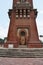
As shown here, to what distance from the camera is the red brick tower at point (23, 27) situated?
26.7m

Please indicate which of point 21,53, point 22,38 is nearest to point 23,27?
point 22,38

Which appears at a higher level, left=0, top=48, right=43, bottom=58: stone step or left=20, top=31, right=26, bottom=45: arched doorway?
left=20, top=31, right=26, bottom=45: arched doorway

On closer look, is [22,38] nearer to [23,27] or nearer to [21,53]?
[23,27]

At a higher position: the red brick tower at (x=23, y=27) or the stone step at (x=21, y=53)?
the red brick tower at (x=23, y=27)

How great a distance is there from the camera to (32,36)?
26.9 metres

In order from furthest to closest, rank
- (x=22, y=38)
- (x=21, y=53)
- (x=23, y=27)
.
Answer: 1. (x=23, y=27)
2. (x=22, y=38)
3. (x=21, y=53)

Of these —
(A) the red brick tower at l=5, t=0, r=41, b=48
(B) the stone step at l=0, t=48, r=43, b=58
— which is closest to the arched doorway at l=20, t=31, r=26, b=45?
(A) the red brick tower at l=5, t=0, r=41, b=48

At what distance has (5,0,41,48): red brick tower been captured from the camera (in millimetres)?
26656

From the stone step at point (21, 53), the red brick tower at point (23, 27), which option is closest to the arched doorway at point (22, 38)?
the red brick tower at point (23, 27)

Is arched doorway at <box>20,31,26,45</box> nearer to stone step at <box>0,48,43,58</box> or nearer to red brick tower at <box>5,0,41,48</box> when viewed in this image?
red brick tower at <box>5,0,41,48</box>

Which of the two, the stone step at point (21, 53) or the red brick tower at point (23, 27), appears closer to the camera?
the stone step at point (21, 53)

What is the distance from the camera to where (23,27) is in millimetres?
27203

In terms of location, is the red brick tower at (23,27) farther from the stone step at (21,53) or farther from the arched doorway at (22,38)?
the stone step at (21,53)

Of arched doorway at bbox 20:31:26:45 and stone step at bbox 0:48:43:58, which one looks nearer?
stone step at bbox 0:48:43:58
